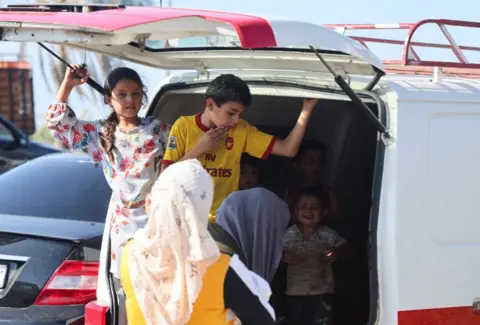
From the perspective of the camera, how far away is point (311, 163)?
185 inches

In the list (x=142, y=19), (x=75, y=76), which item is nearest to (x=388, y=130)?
(x=142, y=19)

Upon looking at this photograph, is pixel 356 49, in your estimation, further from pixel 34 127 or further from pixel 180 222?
pixel 34 127

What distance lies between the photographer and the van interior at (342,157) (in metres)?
4.43

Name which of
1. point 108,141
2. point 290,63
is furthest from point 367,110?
point 108,141

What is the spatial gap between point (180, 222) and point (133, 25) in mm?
847

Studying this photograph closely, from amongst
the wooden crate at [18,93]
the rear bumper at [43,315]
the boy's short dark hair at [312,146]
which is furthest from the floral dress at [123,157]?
the wooden crate at [18,93]

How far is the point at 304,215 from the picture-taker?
14.0ft

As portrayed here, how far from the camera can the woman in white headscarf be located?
95.3 inches

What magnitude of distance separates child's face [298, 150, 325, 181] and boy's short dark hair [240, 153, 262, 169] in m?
0.25

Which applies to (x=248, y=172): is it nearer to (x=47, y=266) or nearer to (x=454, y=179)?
(x=47, y=266)

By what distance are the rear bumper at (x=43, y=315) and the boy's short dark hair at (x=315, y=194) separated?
1280mm

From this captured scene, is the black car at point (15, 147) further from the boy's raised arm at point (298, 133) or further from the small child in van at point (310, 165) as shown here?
the boy's raised arm at point (298, 133)

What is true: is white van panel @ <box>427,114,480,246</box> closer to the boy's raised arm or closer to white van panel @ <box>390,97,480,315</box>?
white van panel @ <box>390,97,480,315</box>

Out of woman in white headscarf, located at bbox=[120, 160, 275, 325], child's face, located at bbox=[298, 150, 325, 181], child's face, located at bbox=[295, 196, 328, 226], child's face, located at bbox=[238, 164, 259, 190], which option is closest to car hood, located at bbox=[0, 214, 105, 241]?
child's face, located at bbox=[238, 164, 259, 190]
